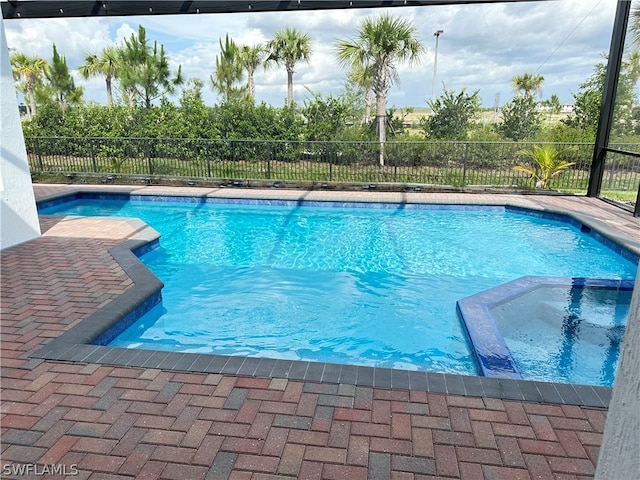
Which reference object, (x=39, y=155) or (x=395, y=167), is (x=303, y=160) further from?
(x=39, y=155)

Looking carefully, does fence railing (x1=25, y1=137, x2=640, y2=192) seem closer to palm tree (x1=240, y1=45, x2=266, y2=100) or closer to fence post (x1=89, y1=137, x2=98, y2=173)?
fence post (x1=89, y1=137, x2=98, y2=173)

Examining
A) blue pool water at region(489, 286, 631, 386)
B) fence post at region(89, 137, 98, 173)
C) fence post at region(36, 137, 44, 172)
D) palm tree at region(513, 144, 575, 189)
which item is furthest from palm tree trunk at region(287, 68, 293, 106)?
blue pool water at region(489, 286, 631, 386)

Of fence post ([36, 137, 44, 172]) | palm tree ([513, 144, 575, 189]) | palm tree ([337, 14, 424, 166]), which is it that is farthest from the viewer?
palm tree ([337, 14, 424, 166])

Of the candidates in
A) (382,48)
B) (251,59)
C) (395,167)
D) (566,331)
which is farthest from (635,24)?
(251,59)

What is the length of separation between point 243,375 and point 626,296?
13.4 ft

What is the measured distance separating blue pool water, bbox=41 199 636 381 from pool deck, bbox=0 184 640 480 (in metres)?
0.92

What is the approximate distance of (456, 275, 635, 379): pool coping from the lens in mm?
2881

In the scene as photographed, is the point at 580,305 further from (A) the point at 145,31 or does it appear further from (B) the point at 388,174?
(A) the point at 145,31

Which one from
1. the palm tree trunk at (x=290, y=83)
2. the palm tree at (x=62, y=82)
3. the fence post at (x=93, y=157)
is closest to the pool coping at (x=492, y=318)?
the fence post at (x=93, y=157)

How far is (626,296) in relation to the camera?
4359mm

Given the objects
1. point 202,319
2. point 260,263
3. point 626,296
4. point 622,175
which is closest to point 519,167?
point 622,175

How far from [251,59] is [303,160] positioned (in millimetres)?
15909

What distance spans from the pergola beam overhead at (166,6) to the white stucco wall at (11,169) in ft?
7.21

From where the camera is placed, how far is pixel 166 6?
646cm
